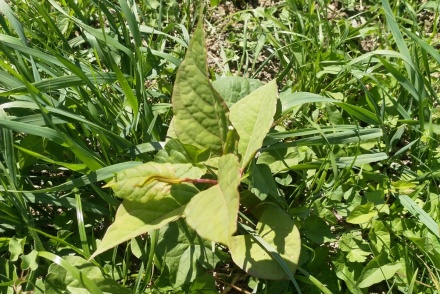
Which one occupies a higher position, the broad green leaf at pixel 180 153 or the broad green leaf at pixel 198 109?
the broad green leaf at pixel 198 109

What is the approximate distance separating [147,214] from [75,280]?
348 millimetres

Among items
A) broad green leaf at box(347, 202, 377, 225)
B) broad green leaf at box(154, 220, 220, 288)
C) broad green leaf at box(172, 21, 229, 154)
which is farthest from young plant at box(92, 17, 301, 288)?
broad green leaf at box(347, 202, 377, 225)

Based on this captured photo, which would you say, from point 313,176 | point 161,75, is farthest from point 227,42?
point 313,176

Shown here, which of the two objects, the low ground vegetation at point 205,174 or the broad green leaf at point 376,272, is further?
the broad green leaf at point 376,272

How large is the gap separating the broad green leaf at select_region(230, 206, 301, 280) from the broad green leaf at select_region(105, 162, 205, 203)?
265 mm

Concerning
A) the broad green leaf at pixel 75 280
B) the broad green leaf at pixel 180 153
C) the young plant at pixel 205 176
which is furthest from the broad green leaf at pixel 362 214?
the broad green leaf at pixel 75 280

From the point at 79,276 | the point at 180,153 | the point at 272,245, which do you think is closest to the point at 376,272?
the point at 272,245

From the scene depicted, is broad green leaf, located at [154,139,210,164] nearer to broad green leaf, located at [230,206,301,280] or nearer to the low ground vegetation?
the low ground vegetation

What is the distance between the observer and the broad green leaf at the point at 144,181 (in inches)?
56.7

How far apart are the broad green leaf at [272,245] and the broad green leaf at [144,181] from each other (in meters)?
0.26

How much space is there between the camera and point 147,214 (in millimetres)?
1481

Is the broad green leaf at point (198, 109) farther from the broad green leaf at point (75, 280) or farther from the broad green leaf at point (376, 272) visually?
the broad green leaf at point (376, 272)

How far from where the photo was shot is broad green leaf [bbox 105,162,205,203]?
4.73 feet

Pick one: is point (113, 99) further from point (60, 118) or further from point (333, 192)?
point (333, 192)
